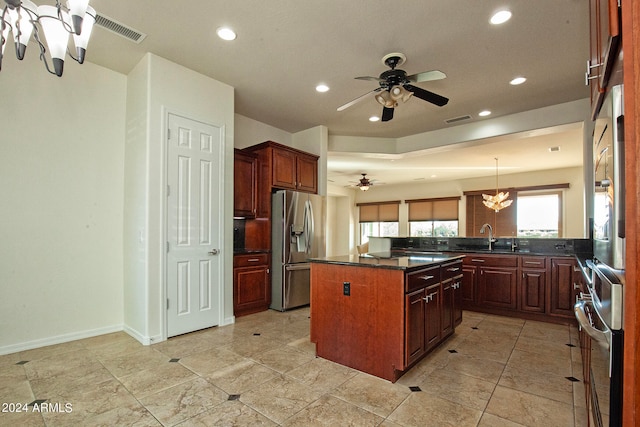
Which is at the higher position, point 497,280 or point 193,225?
point 193,225

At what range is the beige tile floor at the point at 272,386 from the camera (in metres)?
1.90

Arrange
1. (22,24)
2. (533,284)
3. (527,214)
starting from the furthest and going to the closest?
(527,214)
(533,284)
(22,24)

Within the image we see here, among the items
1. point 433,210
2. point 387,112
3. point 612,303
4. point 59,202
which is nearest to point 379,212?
point 433,210

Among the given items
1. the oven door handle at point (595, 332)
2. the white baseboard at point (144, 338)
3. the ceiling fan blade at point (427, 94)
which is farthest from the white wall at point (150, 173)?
the oven door handle at point (595, 332)

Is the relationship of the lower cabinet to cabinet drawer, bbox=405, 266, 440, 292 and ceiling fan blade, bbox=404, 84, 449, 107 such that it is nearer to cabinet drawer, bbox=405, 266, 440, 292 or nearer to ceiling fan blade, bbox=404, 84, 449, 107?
cabinet drawer, bbox=405, 266, 440, 292

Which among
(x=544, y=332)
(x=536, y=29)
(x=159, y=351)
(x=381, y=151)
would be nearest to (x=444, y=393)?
(x=544, y=332)

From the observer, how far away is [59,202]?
3.15 m

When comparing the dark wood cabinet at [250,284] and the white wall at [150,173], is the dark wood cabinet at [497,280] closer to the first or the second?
the dark wood cabinet at [250,284]

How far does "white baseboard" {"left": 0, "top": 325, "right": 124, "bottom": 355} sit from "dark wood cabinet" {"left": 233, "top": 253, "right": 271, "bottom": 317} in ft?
4.40

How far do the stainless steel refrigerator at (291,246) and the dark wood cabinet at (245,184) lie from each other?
32 centimetres

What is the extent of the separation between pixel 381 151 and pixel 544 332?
3.79 meters

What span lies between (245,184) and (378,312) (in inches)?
111

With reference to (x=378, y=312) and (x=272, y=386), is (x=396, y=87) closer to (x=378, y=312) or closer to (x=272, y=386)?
(x=378, y=312)

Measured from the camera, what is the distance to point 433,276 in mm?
2738
